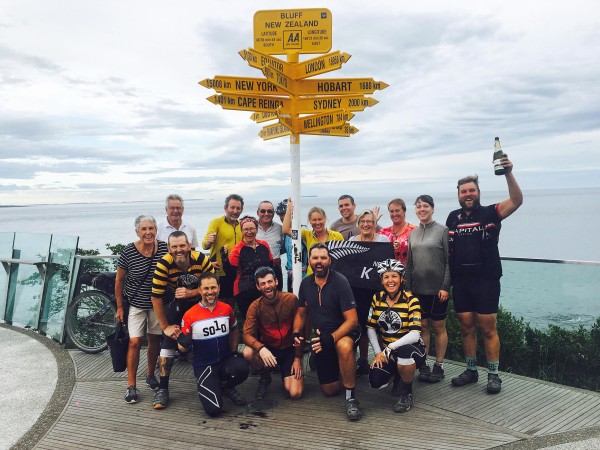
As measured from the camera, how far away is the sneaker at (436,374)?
5223mm

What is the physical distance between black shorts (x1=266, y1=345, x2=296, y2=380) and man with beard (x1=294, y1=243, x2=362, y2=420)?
300 millimetres

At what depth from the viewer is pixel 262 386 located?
508 centimetres

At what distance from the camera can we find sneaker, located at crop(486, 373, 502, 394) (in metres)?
4.86

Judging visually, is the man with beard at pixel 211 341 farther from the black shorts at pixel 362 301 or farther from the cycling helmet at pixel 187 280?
the black shorts at pixel 362 301

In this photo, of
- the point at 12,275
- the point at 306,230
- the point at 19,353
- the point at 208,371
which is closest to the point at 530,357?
the point at 306,230

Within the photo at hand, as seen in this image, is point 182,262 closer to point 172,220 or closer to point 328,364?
point 172,220

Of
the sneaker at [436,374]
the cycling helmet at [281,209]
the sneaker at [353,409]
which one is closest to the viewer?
the sneaker at [353,409]

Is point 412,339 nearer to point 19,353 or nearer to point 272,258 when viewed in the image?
point 272,258

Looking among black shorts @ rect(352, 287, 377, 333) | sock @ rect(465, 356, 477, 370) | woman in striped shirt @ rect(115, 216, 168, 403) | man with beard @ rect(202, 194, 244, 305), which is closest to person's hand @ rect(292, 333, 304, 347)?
black shorts @ rect(352, 287, 377, 333)

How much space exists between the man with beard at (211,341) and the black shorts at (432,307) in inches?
74.1

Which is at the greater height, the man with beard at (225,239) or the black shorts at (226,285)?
the man with beard at (225,239)

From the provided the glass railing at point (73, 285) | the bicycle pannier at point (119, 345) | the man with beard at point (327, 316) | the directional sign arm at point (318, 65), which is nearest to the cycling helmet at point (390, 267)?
the man with beard at point (327, 316)

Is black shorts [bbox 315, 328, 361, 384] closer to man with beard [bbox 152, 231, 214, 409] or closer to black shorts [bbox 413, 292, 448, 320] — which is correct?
black shorts [bbox 413, 292, 448, 320]

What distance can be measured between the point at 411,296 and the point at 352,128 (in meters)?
2.12
